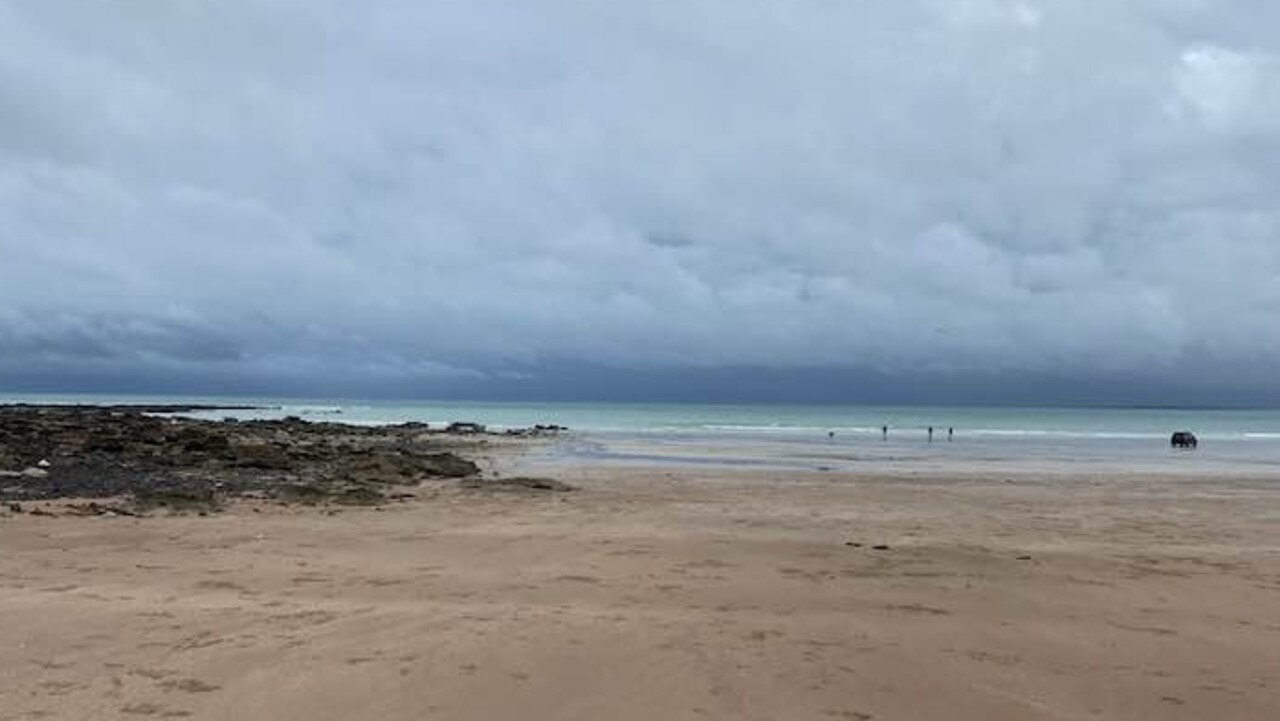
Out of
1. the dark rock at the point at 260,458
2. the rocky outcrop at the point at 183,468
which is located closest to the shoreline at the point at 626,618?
the rocky outcrop at the point at 183,468

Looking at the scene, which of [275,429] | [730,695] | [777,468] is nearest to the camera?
[730,695]

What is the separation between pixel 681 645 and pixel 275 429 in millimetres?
48159

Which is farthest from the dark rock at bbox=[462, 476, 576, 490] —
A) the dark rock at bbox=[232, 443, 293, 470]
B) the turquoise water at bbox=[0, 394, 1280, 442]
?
the turquoise water at bbox=[0, 394, 1280, 442]

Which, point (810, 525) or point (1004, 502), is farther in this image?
point (1004, 502)

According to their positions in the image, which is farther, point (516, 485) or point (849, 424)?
point (849, 424)

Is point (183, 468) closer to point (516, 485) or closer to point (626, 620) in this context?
point (516, 485)

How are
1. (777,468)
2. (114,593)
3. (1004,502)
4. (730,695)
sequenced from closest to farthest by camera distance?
(730,695), (114,593), (1004,502), (777,468)

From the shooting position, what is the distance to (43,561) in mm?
10617

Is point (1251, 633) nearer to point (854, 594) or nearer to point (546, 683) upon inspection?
point (854, 594)

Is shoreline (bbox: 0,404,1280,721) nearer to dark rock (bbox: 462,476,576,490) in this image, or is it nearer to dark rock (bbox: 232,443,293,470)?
dark rock (bbox: 462,476,576,490)

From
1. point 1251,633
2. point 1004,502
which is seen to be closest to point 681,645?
point 1251,633

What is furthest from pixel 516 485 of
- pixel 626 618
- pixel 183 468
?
pixel 626 618

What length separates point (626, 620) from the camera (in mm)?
8398

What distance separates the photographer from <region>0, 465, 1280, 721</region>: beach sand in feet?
20.5
